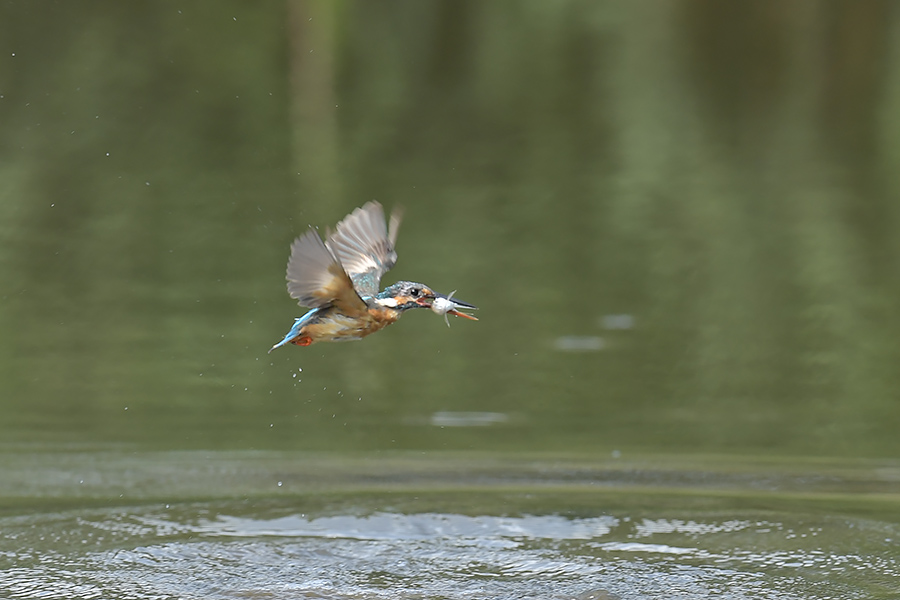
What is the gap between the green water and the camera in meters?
5.45

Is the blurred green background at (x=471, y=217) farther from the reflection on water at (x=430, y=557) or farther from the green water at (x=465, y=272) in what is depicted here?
the reflection on water at (x=430, y=557)

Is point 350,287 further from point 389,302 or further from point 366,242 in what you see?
point 366,242

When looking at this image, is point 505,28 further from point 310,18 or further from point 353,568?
point 353,568

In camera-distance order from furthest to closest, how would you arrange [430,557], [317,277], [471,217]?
1. [471,217]
2. [430,557]
3. [317,277]

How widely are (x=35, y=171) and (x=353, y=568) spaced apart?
719 cm

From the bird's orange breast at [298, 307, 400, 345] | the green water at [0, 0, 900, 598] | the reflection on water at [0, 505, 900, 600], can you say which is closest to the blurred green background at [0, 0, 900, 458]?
the green water at [0, 0, 900, 598]

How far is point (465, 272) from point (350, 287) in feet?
16.0

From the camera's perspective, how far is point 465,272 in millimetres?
8734

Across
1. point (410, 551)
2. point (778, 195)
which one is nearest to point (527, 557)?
point (410, 551)

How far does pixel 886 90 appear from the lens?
14.0 metres

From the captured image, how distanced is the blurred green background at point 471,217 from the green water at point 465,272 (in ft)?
0.11

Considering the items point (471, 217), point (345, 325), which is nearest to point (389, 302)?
point (345, 325)

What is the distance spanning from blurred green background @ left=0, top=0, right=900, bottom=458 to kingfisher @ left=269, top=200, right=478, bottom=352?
1547mm

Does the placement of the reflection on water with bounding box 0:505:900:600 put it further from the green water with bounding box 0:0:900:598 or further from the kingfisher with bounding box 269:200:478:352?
the kingfisher with bounding box 269:200:478:352
